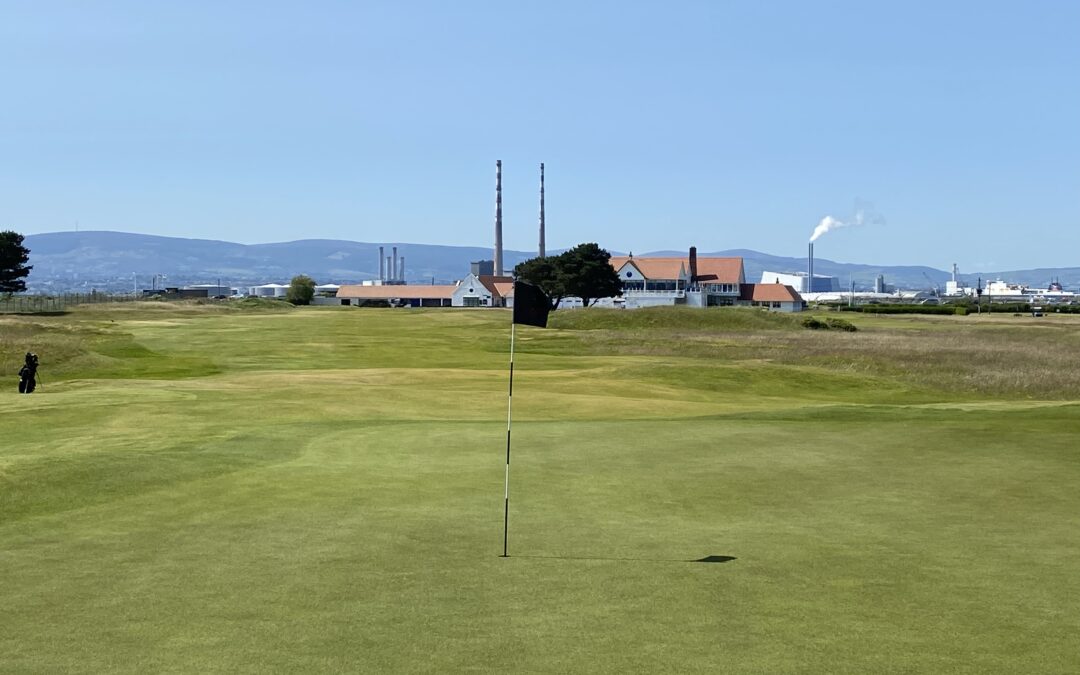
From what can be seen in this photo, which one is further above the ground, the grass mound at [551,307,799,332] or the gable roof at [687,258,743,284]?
the gable roof at [687,258,743,284]

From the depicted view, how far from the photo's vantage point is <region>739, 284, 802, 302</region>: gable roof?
176875 millimetres

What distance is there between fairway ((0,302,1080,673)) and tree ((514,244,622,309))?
112 metres

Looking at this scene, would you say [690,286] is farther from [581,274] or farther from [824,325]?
[824,325]

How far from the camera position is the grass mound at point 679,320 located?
98688 mm

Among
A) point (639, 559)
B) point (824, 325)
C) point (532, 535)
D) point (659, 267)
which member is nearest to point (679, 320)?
point (824, 325)

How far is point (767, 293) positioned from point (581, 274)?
4827cm

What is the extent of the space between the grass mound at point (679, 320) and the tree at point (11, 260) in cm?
7730

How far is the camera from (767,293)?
180m

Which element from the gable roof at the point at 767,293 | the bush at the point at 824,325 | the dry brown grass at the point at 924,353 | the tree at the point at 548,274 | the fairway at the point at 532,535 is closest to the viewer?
the fairway at the point at 532,535

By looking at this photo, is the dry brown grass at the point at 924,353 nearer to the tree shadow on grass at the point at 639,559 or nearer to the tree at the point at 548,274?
the tree shadow on grass at the point at 639,559

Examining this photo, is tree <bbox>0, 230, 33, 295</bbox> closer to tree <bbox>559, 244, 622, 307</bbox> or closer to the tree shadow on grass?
tree <bbox>559, 244, 622, 307</bbox>

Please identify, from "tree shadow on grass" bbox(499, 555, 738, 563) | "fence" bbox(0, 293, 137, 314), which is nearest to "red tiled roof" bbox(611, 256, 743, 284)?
"fence" bbox(0, 293, 137, 314)

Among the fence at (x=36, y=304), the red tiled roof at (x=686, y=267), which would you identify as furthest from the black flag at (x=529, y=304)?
the red tiled roof at (x=686, y=267)

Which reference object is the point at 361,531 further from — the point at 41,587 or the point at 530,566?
the point at 41,587
